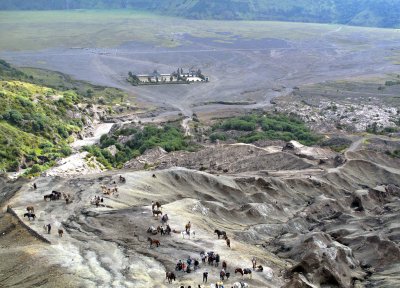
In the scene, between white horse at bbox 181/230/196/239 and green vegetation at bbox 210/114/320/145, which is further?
green vegetation at bbox 210/114/320/145

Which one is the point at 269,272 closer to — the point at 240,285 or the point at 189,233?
the point at 240,285

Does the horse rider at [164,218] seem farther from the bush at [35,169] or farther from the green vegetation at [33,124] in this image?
the green vegetation at [33,124]

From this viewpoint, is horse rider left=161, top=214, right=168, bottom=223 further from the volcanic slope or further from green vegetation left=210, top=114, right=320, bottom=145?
green vegetation left=210, top=114, right=320, bottom=145

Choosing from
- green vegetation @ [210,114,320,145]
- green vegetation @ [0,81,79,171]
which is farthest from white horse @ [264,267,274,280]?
green vegetation @ [210,114,320,145]

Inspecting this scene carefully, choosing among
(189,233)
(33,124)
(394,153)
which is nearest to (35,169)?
(33,124)

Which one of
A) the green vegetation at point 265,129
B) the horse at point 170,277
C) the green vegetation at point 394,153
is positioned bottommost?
the green vegetation at point 265,129

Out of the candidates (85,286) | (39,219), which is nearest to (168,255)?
(85,286)

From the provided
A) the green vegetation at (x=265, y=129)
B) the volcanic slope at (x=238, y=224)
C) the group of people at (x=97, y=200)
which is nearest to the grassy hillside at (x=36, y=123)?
the volcanic slope at (x=238, y=224)
